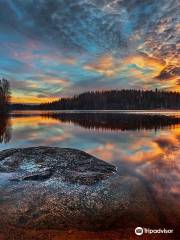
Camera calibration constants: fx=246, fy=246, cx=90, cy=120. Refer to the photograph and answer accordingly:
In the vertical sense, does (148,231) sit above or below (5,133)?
above

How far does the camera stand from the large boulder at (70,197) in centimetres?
795

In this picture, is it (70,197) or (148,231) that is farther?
(70,197)

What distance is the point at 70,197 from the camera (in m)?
10.0

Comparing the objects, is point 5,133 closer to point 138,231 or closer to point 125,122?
point 125,122

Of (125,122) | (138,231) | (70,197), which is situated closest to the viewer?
(138,231)

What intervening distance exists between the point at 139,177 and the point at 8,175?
691 centimetres

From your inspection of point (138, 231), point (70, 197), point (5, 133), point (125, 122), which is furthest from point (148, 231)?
point (125, 122)

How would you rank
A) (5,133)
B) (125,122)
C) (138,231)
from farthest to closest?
(125,122) < (5,133) < (138,231)

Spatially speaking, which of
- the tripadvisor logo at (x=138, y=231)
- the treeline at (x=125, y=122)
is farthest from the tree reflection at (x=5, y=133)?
the tripadvisor logo at (x=138, y=231)

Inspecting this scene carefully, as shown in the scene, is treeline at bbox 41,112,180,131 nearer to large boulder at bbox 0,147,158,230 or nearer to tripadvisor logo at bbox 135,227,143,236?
large boulder at bbox 0,147,158,230

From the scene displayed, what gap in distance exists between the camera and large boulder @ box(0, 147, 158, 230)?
7.95 m

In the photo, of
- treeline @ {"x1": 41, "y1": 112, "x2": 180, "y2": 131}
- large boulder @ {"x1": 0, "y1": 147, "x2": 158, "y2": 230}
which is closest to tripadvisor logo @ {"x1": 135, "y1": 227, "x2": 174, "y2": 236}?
large boulder @ {"x1": 0, "y1": 147, "x2": 158, "y2": 230}

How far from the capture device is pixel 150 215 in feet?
27.2

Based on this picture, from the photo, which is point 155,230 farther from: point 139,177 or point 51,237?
point 139,177
